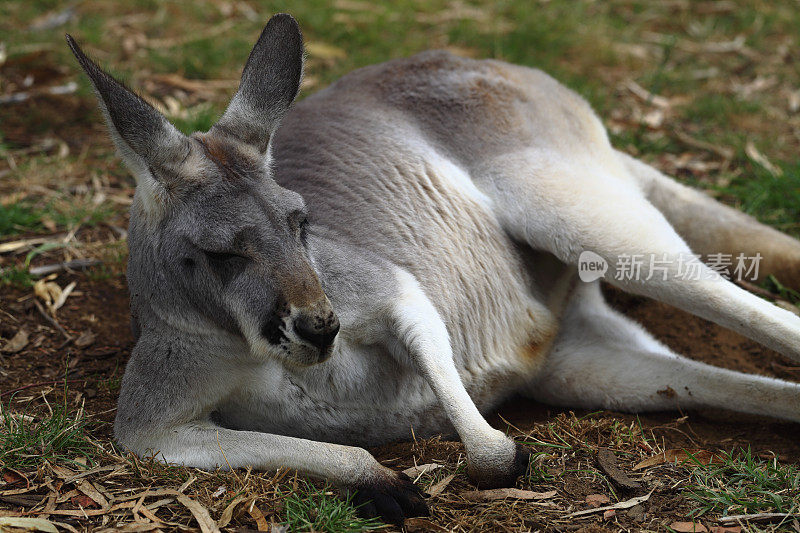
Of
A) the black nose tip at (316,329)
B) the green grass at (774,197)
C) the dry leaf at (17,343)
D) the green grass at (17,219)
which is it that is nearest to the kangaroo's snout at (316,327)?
the black nose tip at (316,329)

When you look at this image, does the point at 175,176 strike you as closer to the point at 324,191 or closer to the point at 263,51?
the point at 263,51

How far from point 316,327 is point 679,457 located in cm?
138

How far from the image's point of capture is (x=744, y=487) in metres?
2.58

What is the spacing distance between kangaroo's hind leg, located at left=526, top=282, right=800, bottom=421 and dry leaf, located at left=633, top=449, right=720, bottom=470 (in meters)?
0.36

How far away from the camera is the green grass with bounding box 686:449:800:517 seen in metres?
2.47

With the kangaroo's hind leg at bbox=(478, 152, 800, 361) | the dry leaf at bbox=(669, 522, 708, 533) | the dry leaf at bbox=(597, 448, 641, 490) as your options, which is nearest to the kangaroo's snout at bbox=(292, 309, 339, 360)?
the dry leaf at bbox=(597, 448, 641, 490)

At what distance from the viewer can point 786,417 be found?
122 inches

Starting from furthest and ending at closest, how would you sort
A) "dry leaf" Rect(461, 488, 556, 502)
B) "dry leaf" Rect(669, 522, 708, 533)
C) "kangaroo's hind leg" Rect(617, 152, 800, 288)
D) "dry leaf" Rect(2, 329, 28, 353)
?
"kangaroo's hind leg" Rect(617, 152, 800, 288)
"dry leaf" Rect(2, 329, 28, 353)
"dry leaf" Rect(461, 488, 556, 502)
"dry leaf" Rect(669, 522, 708, 533)

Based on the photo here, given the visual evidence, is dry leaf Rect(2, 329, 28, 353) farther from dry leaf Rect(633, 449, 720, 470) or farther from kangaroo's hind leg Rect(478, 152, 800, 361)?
dry leaf Rect(633, 449, 720, 470)

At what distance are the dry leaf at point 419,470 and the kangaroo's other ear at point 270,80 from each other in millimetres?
1151

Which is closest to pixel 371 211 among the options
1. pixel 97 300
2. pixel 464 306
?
pixel 464 306

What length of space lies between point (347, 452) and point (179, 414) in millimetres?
548

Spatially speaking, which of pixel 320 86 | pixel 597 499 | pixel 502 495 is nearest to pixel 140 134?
pixel 502 495

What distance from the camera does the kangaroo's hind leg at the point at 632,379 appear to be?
313cm
